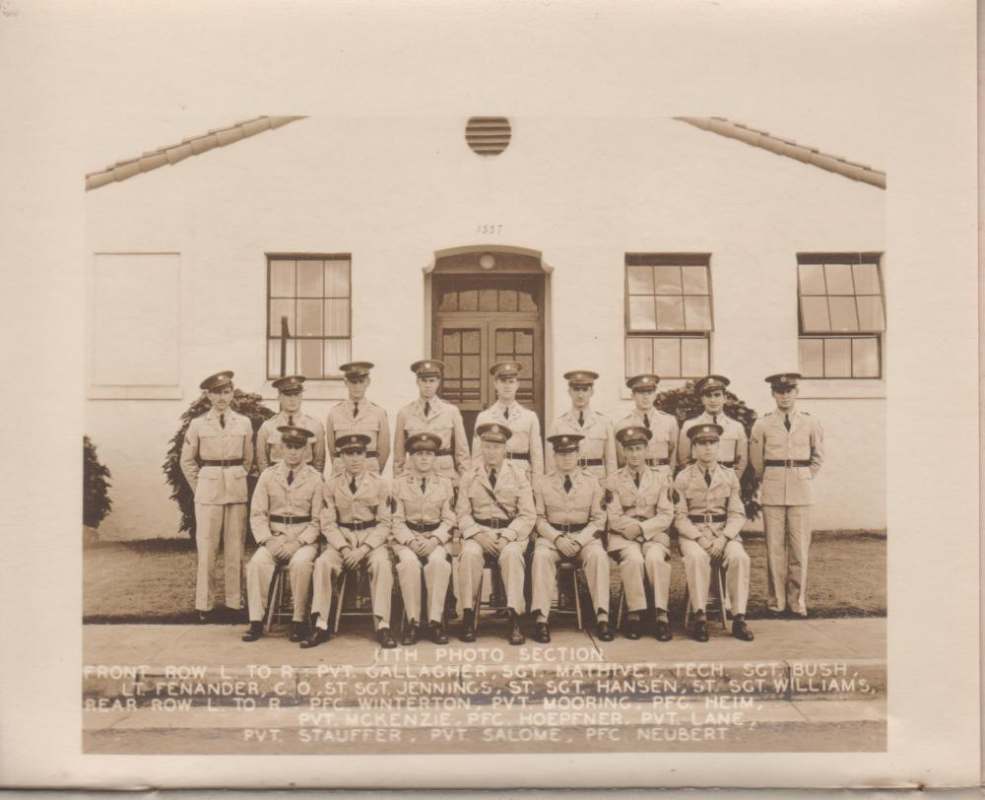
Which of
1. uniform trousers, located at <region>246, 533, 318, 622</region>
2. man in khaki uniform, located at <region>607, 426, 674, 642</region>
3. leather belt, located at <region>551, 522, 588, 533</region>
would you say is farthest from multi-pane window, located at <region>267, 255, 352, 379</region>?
man in khaki uniform, located at <region>607, 426, 674, 642</region>

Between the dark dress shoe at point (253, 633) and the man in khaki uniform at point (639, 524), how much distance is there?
51.7 inches

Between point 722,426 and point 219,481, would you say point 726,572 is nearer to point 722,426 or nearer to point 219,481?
point 722,426

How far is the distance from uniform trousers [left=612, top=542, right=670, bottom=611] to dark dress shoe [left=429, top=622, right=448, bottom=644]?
2.22 ft

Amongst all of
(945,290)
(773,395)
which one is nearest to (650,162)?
(773,395)

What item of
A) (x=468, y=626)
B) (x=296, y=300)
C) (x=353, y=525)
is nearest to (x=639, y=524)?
(x=468, y=626)

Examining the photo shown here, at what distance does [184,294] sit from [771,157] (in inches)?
83.7

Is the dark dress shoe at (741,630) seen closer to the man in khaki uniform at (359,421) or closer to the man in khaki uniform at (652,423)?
the man in khaki uniform at (652,423)

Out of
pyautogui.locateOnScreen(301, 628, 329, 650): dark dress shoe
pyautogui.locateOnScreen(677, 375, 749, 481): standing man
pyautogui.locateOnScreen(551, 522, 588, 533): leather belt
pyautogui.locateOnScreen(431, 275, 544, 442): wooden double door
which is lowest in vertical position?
pyautogui.locateOnScreen(301, 628, 329, 650): dark dress shoe

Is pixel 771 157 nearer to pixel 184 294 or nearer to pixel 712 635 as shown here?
pixel 712 635

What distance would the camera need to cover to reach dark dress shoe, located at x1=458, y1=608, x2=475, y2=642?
9.61ft

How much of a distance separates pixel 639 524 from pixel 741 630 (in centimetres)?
52

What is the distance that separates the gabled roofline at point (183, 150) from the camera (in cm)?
284

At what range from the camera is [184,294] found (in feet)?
9.64

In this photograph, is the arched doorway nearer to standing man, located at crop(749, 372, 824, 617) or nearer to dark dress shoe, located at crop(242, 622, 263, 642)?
standing man, located at crop(749, 372, 824, 617)
